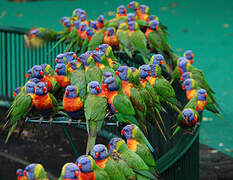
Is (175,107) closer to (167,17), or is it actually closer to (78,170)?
(78,170)

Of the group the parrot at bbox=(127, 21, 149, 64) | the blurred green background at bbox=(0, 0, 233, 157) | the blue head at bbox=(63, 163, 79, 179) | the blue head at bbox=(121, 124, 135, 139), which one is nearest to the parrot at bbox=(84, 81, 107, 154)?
the blue head at bbox=(121, 124, 135, 139)

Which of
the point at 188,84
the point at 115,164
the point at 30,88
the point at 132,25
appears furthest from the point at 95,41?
the point at 115,164

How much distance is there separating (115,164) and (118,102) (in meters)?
0.62

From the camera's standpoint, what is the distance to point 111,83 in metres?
3.30

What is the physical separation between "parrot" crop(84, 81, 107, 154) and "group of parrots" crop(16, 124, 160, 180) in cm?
21

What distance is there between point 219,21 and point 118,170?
7.74 metres

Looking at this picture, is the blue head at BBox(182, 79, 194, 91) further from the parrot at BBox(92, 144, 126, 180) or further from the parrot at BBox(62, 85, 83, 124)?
the parrot at BBox(92, 144, 126, 180)

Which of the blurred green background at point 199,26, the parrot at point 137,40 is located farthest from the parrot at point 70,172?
the blurred green background at point 199,26

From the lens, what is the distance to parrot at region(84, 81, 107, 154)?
3.18 metres

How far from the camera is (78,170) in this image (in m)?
2.57

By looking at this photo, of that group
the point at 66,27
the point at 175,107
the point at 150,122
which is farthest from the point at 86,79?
the point at 66,27

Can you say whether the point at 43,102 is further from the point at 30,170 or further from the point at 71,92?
the point at 30,170

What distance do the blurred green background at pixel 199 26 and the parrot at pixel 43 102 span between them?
2.85 meters

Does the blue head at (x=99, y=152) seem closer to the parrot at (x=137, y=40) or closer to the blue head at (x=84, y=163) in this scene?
the blue head at (x=84, y=163)
